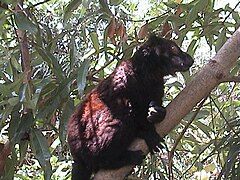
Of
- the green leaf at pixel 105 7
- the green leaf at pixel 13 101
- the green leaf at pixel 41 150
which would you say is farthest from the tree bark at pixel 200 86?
the green leaf at pixel 105 7

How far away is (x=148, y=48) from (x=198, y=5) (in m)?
0.24

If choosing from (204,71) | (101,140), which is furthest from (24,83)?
(204,71)

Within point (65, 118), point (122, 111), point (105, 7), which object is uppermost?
point (105, 7)

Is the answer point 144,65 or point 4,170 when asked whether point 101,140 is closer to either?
point 144,65

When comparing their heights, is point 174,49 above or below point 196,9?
below

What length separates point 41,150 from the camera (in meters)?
1.64

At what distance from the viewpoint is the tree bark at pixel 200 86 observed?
1340mm

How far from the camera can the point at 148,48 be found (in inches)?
68.1

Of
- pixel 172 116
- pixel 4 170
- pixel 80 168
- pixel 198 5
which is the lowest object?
pixel 172 116

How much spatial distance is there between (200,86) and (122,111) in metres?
0.35

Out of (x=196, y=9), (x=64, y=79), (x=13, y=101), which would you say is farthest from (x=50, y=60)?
(x=196, y=9)

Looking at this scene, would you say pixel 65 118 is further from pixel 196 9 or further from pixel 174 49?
pixel 196 9

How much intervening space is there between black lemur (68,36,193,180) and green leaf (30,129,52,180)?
83mm

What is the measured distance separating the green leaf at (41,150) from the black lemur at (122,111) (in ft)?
0.27
